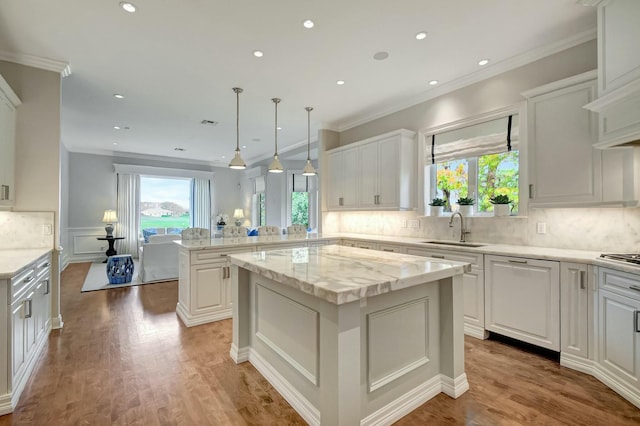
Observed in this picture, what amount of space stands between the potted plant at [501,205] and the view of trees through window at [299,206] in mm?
5931

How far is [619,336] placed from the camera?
6.86 feet

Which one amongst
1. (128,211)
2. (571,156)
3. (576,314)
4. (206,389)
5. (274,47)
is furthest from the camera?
(128,211)

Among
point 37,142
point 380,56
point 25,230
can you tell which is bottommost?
point 25,230

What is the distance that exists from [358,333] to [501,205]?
266 cm

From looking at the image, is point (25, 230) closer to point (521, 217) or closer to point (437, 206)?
point (437, 206)

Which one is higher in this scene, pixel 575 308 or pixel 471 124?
pixel 471 124

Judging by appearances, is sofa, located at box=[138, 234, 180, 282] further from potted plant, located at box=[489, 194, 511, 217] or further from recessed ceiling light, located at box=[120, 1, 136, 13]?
potted plant, located at box=[489, 194, 511, 217]

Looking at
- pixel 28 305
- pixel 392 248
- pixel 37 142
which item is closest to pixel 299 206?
pixel 392 248

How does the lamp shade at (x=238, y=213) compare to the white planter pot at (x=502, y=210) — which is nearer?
the white planter pot at (x=502, y=210)

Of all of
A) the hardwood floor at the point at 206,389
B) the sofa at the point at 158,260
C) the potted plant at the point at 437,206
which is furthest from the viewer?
the sofa at the point at 158,260

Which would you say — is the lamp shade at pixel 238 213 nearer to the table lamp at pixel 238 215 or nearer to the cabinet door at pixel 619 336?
the table lamp at pixel 238 215

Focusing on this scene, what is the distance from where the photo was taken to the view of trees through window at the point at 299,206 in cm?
877

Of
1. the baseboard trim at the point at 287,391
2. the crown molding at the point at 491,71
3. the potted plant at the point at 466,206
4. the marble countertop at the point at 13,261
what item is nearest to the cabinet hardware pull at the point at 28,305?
the marble countertop at the point at 13,261

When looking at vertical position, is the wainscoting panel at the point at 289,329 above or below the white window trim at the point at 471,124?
below
